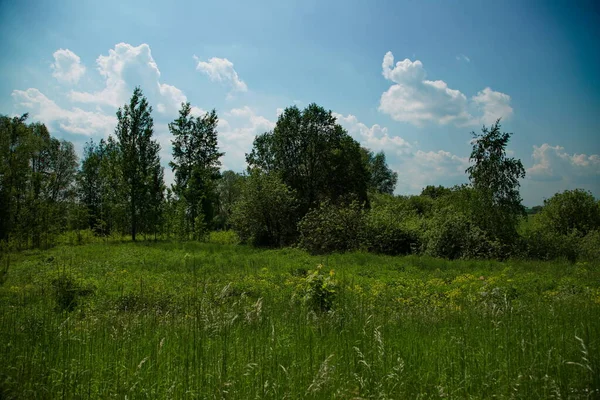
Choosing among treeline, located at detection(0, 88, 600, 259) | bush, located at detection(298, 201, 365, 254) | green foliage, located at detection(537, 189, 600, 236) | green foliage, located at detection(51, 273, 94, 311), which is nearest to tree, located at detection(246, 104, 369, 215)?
treeline, located at detection(0, 88, 600, 259)

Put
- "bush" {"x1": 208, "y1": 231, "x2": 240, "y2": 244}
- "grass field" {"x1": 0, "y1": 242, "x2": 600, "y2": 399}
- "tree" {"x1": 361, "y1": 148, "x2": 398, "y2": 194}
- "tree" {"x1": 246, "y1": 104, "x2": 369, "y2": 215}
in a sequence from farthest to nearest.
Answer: "tree" {"x1": 361, "y1": 148, "x2": 398, "y2": 194} < "tree" {"x1": 246, "y1": 104, "x2": 369, "y2": 215} < "bush" {"x1": 208, "y1": 231, "x2": 240, "y2": 244} < "grass field" {"x1": 0, "y1": 242, "x2": 600, "y2": 399}

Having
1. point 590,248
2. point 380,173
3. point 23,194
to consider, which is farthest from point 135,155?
point 380,173

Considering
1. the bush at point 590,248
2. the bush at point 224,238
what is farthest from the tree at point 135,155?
the bush at point 590,248

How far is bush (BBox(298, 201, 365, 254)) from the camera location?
22.8m

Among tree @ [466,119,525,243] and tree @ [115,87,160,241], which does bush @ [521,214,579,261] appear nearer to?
tree @ [466,119,525,243]

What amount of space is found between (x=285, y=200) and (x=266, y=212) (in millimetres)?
1846

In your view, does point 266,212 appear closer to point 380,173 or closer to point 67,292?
point 67,292

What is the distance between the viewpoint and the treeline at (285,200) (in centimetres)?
1897

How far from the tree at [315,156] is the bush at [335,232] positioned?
11731mm

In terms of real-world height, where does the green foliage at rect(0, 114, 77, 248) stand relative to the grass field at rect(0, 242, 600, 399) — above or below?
above

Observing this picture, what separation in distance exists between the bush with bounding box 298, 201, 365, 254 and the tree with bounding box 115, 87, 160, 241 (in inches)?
638

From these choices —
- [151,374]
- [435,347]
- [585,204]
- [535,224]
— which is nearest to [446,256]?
[535,224]

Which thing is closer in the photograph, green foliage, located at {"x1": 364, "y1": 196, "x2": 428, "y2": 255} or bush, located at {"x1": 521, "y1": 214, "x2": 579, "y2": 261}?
bush, located at {"x1": 521, "y1": 214, "x2": 579, "y2": 261}

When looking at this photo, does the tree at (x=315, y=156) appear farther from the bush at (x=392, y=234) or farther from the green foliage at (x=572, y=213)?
the green foliage at (x=572, y=213)
